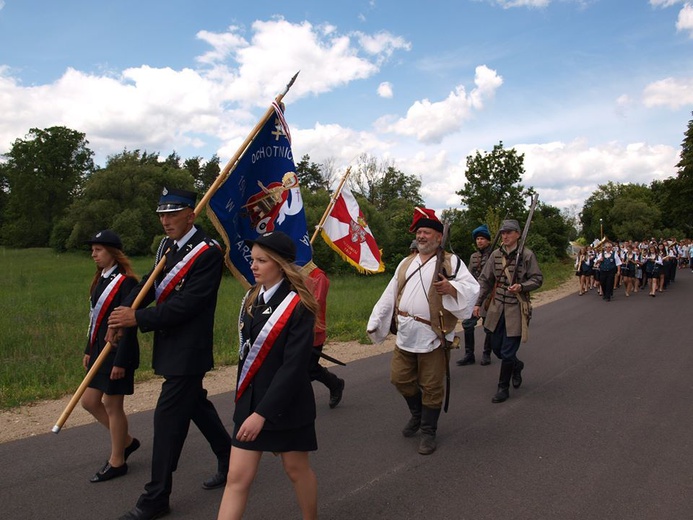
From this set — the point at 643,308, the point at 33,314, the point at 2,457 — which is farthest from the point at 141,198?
the point at 2,457

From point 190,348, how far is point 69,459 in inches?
76.9

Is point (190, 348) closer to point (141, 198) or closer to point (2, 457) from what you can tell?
point (2, 457)

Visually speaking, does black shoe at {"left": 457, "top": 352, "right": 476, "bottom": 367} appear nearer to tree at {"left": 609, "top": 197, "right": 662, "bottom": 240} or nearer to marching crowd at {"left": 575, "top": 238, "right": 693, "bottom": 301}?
marching crowd at {"left": 575, "top": 238, "right": 693, "bottom": 301}

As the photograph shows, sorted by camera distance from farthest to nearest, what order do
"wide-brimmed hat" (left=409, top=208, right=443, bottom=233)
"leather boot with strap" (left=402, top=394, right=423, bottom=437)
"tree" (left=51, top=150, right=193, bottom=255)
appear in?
"tree" (left=51, top=150, right=193, bottom=255) < "leather boot with strap" (left=402, top=394, right=423, bottom=437) < "wide-brimmed hat" (left=409, top=208, right=443, bottom=233)

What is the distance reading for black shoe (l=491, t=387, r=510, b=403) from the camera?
5906mm

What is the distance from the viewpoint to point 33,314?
43.7 ft

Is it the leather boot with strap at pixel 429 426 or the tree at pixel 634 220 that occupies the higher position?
→ the tree at pixel 634 220

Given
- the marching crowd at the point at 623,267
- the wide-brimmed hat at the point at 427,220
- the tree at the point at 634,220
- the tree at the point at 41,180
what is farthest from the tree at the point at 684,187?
the tree at the point at 41,180

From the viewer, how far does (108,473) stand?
398cm

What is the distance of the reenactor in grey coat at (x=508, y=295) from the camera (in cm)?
588

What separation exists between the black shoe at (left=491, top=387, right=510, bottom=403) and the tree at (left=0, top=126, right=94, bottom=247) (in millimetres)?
66631

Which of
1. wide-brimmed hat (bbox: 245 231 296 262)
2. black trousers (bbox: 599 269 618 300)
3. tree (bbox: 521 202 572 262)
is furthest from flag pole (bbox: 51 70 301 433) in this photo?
tree (bbox: 521 202 572 262)

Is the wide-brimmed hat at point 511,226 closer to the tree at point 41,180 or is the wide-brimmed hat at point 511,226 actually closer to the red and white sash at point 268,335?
the red and white sash at point 268,335

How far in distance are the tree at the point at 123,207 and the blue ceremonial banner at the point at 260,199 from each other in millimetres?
42045
